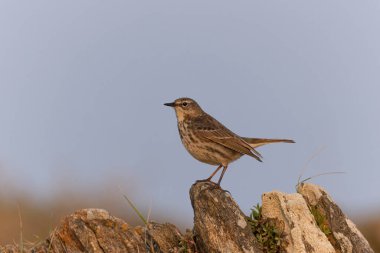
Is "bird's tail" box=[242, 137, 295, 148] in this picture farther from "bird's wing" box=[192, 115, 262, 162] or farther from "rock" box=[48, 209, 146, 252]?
"rock" box=[48, 209, 146, 252]

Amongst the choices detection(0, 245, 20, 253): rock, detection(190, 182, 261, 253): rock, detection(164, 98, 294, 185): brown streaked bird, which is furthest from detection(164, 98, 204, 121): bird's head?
detection(0, 245, 20, 253): rock

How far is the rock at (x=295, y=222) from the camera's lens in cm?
934

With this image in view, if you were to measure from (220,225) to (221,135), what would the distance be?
2717mm

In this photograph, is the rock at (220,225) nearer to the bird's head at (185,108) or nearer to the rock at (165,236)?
the rock at (165,236)

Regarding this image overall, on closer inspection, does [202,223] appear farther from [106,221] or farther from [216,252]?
A: [106,221]

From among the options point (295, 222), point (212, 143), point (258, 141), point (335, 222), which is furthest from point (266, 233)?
point (258, 141)

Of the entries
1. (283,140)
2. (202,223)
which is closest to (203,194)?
(202,223)

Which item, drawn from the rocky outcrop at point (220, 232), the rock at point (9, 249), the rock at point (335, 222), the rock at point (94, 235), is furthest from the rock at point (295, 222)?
the rock at point (9, 249)

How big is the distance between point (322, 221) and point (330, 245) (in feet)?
2.29

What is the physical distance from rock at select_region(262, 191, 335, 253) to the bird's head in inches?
125

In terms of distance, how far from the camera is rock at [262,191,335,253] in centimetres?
934

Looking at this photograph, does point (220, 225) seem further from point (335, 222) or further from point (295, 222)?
point (335, 222)

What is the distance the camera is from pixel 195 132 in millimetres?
11602

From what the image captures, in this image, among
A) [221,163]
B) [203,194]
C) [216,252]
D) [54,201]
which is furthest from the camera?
[54,201]
